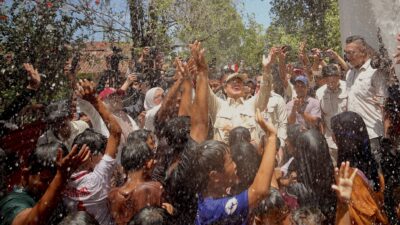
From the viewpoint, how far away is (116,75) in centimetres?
872

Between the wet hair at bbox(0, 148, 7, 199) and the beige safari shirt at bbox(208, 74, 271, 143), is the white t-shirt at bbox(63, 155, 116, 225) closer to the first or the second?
the wet hair at bbox(0, 148, 7, 199)

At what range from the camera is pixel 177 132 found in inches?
158

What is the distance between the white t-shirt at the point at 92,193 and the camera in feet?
11.4

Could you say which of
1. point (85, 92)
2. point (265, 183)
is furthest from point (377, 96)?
point (85, 92)

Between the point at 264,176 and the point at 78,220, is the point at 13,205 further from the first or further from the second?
the point at 264,176

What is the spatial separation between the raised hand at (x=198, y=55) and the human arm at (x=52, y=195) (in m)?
2.01

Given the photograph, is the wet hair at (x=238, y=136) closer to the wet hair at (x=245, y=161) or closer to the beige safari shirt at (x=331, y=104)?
the wet hair at (x=245, y=161)

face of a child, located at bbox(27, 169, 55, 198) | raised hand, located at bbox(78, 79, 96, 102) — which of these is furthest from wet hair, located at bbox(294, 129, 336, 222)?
face of a child, located at bbox(27, 169, 55, 198)

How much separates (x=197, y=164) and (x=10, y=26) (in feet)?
20.7

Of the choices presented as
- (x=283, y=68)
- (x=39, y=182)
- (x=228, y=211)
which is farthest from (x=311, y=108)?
(x=39, y=182)

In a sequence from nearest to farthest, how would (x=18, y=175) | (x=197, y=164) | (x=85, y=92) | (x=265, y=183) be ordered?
(x=265, y=183)
(x=197, y=164)
(x=85, y=92)
(x=18, y=175)

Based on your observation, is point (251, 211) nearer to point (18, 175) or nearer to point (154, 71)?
point (18, 175)

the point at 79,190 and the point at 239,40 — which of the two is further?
the point at 239,40

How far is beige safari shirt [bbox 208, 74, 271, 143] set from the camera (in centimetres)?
518
